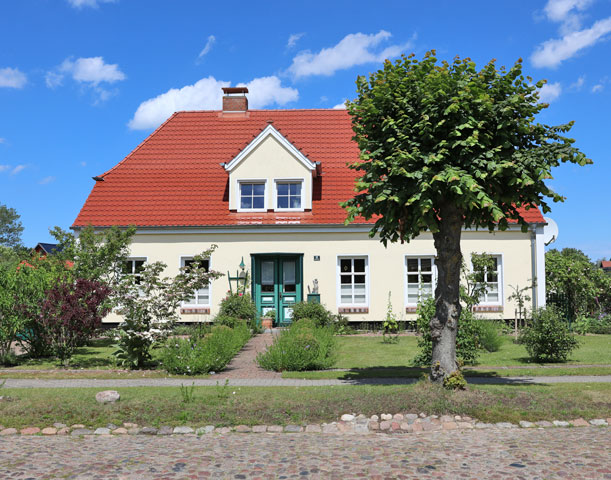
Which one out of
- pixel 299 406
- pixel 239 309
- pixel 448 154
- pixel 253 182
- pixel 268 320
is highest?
pixel 253 182

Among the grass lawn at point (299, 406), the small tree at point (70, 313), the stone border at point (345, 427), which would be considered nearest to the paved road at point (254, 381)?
the grass lawn at point (299, 406)

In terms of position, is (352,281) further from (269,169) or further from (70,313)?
(70,313)

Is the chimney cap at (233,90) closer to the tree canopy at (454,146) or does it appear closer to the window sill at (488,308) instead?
the window sill at (488,308)

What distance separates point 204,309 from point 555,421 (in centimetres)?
1439

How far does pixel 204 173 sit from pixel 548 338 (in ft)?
48.3

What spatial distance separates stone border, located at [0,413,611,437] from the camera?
24.5 feet

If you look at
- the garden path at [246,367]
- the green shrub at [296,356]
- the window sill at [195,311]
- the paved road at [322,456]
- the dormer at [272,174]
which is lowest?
the paved road at [322,456]

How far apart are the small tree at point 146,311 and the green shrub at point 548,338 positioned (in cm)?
779

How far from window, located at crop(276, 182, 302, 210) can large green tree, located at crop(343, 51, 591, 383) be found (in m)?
11.3

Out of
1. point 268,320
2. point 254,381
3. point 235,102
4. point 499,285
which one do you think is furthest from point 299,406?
point 235,102

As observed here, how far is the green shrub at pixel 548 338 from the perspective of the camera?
1235 cm

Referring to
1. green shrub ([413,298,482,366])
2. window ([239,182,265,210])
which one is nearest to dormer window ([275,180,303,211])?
window ([239,182,265,210])

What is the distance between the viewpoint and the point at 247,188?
21.0 meters

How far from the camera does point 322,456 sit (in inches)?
250
